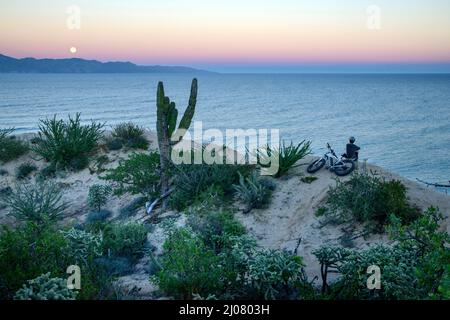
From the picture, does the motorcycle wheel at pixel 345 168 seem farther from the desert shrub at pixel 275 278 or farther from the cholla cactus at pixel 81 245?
the cholla cactus at pixel 81 245

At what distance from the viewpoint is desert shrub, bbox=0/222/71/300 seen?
5.36 m

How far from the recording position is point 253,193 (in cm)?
1098

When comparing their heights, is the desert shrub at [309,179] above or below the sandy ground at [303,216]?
above

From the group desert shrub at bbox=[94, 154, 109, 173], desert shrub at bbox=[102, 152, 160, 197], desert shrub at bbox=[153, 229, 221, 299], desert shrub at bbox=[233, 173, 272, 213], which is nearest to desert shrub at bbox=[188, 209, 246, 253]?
desert shrub at bbox=[233, 173, 272, 213]

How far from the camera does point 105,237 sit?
8727mm

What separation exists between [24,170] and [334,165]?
10865 millimetres

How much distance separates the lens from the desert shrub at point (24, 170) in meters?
15.1

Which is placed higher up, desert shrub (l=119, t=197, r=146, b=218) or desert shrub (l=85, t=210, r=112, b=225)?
desert shrub (l=119, t=197, r=146, b=218)

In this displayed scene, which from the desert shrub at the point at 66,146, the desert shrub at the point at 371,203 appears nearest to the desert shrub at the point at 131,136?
the desert shrub at the point at 66,146

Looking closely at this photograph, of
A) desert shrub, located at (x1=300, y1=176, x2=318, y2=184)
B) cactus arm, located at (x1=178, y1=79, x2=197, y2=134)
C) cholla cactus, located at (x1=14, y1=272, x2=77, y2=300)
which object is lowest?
desert shrub, located at (x1=300, y1=176, x2=318, y2=184)

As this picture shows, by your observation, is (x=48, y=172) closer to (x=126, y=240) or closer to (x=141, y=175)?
(x=141, y=175)

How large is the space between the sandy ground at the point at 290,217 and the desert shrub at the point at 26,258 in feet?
3.70

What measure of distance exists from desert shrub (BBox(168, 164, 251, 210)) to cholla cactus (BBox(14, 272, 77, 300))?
20.5 feet

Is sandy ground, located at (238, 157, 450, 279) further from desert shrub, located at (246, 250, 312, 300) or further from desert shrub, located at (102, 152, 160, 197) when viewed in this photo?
desert shrub, located at (102, 152, 160, 197)
